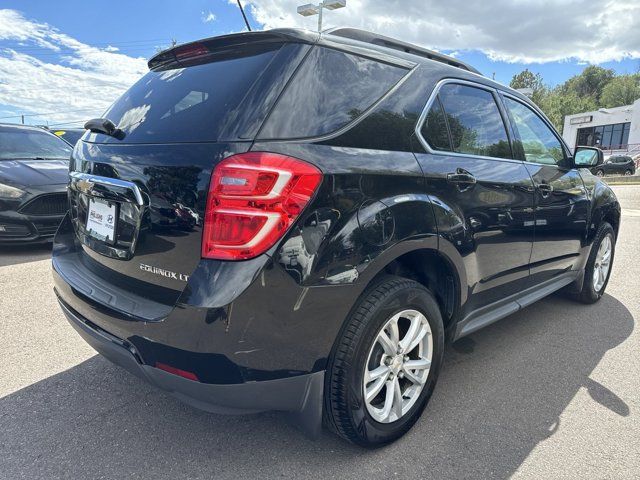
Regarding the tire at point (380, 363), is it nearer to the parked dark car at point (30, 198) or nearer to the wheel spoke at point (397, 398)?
the wheel spoke at point (397, 398)

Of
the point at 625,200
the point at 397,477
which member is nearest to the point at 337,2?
the point at 625,200

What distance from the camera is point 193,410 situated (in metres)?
2.42

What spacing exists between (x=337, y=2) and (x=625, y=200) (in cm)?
1129

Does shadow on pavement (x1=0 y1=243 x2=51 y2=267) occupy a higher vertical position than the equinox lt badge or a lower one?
lower

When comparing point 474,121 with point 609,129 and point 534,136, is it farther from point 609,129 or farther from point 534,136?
point 609,129

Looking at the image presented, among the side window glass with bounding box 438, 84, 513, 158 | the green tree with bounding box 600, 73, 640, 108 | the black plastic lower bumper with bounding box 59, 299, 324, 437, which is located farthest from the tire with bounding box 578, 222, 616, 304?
the green tree with bounding box 600, 73, 640, 108

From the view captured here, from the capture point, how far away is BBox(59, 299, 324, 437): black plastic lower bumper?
1688mm

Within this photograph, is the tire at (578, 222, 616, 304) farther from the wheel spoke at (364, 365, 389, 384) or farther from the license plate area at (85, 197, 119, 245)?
the license plate area at (85, 197, 119, 245)

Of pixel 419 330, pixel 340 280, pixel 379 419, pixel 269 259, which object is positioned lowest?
pixel 379 419

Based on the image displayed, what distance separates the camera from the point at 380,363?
6.79 ft

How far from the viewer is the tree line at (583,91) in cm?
5822

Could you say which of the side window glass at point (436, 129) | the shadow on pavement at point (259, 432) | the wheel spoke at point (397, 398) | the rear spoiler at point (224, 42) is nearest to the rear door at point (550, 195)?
the shadow on pavement at point (259, 432)

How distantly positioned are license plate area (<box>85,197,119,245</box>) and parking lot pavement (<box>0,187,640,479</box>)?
3.16 feet

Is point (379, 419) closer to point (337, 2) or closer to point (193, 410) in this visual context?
point (193, 410)
